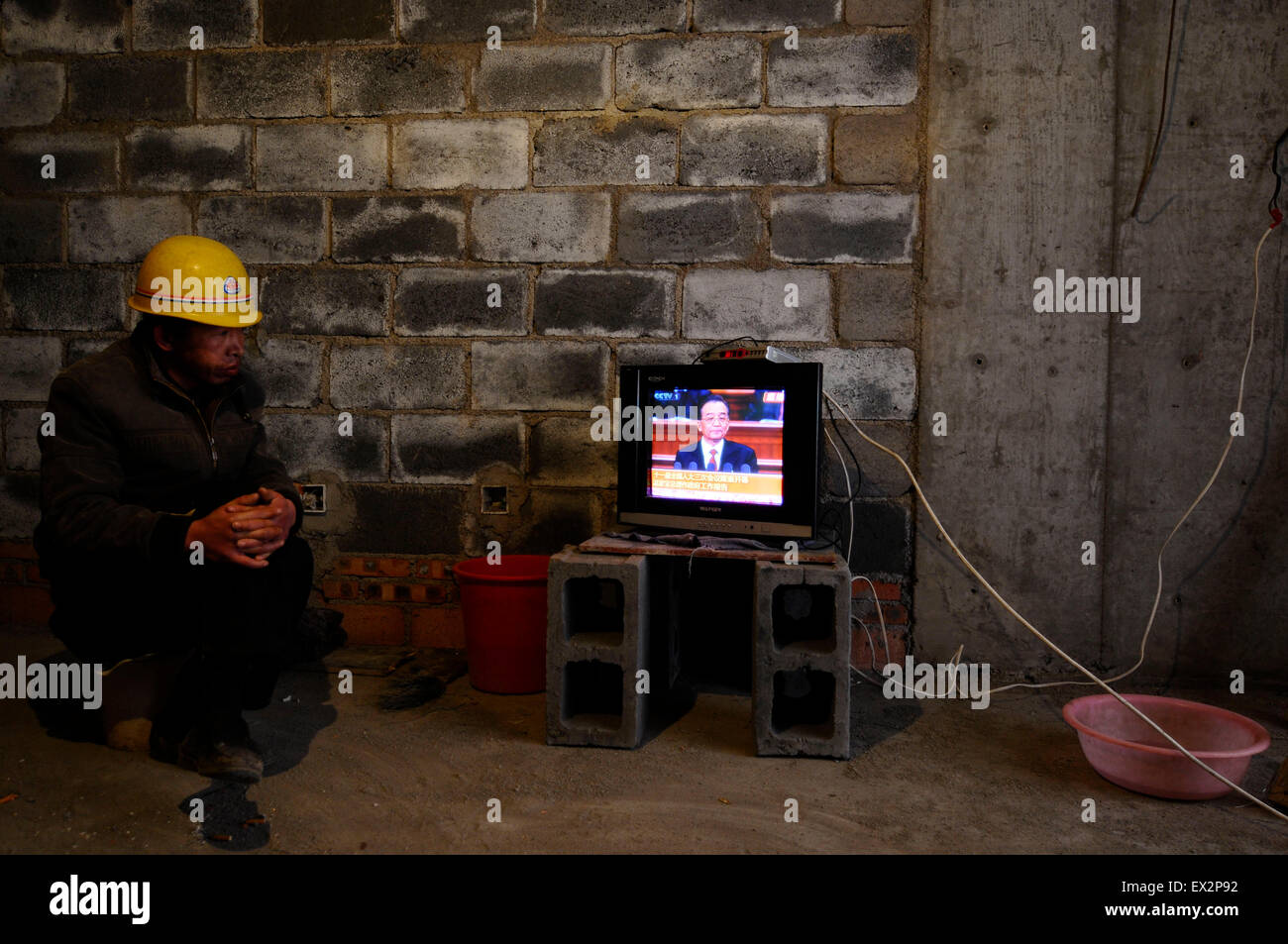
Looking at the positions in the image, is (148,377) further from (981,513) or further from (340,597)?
(981,513)

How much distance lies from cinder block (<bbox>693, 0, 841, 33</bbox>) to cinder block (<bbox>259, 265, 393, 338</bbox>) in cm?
144

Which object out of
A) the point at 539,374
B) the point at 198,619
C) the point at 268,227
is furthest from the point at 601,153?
the point at 198,619

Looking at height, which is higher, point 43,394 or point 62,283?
point 62,283

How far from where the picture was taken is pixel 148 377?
2217 mm

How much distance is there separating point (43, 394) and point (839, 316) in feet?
10.1

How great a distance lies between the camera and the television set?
7.74 feet

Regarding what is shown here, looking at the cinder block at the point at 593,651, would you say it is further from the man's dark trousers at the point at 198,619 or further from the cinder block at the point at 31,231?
the cinder block at the point at 31,231

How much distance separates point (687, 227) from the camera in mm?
2904

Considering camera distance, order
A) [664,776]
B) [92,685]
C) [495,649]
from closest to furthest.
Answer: [664,776] → [92,685] → [495,649]

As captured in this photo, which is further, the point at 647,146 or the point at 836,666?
the point at 647,146

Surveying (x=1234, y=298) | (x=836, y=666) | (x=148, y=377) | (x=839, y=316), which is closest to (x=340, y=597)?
(x=148, y=377)

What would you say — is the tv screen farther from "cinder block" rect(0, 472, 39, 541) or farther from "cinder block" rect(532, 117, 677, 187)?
"cinder block" rect(0, 472, 39, 541)

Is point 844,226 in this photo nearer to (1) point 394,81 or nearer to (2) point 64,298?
(1) point 394,81

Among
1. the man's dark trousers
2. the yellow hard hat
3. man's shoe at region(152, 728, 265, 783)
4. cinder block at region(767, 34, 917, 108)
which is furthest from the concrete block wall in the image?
man's shoe at region(152, 728, 265, 783)
